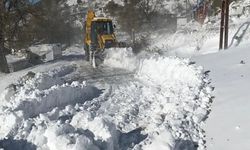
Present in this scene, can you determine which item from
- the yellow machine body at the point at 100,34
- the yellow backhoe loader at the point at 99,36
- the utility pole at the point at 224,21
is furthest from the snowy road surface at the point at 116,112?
the yellow machine body at the point at 100,34

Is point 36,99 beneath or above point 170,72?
above

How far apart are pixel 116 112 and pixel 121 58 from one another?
10.8m

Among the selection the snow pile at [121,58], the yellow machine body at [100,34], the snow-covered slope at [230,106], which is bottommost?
the snow pile at [121,58]

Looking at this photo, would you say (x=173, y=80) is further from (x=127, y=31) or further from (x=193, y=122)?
(x=127, y=31)

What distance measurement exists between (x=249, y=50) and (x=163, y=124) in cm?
894

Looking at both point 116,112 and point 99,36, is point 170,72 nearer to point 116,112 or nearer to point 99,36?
point 116,112

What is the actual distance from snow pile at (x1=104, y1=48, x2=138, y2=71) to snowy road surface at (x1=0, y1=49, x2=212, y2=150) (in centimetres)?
252

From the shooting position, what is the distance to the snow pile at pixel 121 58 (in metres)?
21.7

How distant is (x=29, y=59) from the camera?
31.0 metres

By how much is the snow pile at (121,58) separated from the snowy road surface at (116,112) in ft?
8.28

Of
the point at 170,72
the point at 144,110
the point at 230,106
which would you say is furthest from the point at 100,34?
the point at 230,106

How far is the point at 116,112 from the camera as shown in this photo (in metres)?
11.7

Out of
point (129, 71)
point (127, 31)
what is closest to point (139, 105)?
point (129, 71)

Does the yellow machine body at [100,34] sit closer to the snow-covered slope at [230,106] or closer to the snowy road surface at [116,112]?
the snowy road surface at [116,112]
